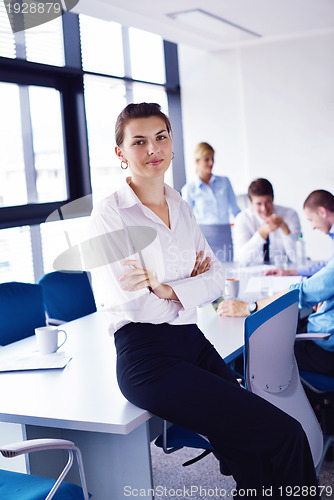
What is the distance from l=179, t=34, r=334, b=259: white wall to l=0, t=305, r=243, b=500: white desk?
16.7 ft

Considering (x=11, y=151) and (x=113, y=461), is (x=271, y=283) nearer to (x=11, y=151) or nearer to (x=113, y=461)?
(x=113, y=461)

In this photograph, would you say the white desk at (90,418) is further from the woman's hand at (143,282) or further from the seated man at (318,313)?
the seated man at (318,313)

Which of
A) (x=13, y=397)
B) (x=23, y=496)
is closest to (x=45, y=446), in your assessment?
(x=23, y=496)

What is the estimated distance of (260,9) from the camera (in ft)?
18.1

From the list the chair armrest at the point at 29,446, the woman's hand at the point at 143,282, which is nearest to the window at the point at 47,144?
the woman's hand at the point at 143,282

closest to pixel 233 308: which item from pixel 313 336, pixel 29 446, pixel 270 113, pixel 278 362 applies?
pixel 313 336

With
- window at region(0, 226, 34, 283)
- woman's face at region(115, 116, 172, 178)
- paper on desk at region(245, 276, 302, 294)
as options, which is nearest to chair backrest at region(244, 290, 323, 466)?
woman's face at region(115, 116, 172, 178)

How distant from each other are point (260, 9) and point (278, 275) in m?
3.04

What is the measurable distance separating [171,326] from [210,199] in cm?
399

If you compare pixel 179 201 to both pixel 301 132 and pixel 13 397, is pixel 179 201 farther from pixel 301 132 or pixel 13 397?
pixel 301 132

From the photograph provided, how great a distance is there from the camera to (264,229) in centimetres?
439

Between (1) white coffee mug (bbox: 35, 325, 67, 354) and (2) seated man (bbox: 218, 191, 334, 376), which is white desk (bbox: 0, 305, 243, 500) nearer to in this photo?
(1) white coffee mug (bbox: 35, 325, 67, 354)

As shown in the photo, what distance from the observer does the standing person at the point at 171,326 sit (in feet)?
6.01

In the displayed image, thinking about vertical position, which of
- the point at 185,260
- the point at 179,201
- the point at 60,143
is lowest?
the point at 185,260
